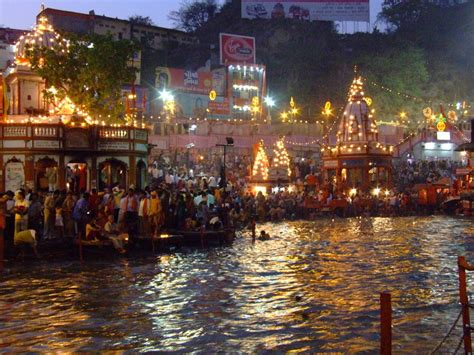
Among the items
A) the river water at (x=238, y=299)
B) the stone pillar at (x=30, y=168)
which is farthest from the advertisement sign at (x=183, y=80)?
the river water at (x=238, y=299)

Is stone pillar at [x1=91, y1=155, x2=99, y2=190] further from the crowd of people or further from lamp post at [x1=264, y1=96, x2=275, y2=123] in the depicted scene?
lamp post at [x1=264, y1=96, x2=275, y2=123]

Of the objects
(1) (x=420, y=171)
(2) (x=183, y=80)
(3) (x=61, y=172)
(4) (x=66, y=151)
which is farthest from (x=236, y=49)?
(3) (x=61, y=172)

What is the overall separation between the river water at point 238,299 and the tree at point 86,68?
15.9 meters

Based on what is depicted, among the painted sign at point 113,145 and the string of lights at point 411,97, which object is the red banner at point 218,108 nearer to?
the string of lights at point 411,97

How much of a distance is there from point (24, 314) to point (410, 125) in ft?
211

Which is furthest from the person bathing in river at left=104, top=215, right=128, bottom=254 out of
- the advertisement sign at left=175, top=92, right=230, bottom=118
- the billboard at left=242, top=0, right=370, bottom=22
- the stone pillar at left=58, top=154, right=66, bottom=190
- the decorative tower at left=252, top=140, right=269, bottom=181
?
the billboard at left=242, top=0, right=370, bottom=22

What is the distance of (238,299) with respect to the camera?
42.3ft

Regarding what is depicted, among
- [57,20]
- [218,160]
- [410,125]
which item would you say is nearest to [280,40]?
[410,125]

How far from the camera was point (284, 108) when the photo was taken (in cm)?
7525

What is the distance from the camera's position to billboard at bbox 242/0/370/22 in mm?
79312

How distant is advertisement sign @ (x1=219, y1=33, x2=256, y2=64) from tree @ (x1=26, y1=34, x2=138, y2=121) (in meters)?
37.5

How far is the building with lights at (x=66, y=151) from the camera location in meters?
28.9

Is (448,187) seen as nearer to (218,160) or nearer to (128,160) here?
(218,160)

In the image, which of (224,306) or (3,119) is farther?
(3,119)
